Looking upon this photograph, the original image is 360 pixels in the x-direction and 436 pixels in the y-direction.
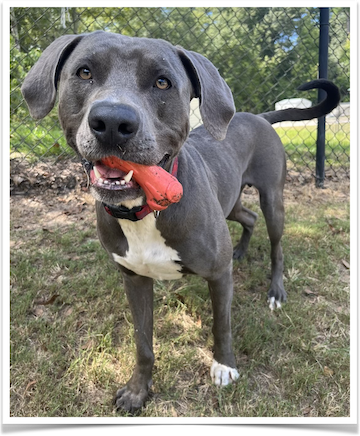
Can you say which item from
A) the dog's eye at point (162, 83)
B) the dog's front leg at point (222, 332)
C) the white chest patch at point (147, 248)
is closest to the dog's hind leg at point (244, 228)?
the dog's front leg at point (222, 332)

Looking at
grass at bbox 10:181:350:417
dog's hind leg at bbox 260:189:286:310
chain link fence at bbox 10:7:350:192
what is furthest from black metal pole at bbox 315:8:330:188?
dog's hind leg at bbox 260:189:286:310

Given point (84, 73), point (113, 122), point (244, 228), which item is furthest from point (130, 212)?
point (244, 228)

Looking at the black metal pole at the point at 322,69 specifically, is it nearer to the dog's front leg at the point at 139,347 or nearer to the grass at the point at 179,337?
the grass at the point at 179,337

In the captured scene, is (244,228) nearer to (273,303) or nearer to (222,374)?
(273,303)

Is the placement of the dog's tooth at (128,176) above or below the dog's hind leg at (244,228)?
above

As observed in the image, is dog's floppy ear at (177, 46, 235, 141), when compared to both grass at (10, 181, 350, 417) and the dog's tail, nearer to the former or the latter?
the dog's tail

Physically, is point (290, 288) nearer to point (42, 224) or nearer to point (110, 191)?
point (110, 191)
